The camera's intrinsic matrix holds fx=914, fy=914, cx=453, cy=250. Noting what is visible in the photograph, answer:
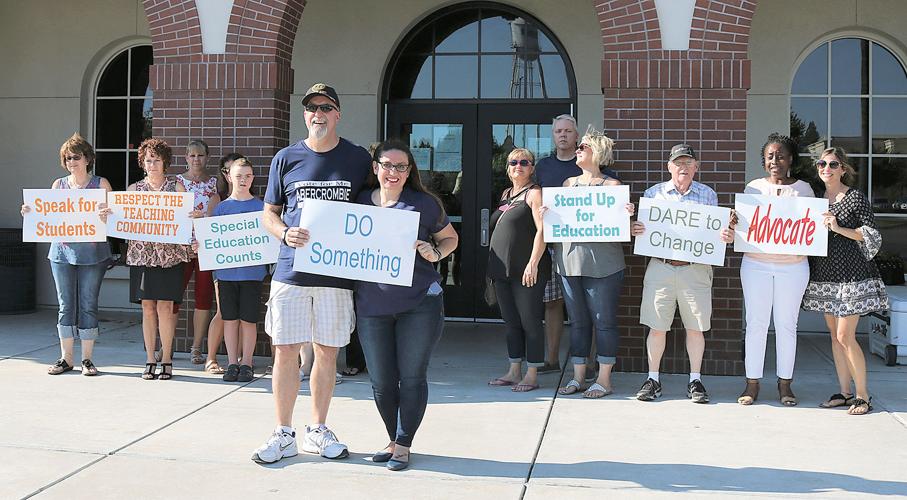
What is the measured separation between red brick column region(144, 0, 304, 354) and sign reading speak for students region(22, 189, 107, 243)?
3.92 ft

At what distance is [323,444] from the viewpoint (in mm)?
5309

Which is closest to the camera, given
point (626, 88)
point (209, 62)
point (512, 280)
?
point (512, 280)

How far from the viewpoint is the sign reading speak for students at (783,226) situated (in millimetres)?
6605

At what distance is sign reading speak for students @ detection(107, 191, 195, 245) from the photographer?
7.45 meters

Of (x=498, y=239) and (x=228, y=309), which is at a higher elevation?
(x=498, y=239)

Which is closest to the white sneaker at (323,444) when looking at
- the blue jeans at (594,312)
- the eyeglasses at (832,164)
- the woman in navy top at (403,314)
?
the woman in navy top at (403,314)

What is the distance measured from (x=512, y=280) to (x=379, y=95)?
4.36 meters

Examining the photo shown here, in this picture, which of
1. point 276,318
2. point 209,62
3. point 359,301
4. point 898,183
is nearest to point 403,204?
point 359,301

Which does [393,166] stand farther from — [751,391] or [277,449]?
[751,391]

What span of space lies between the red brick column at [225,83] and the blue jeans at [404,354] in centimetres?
371

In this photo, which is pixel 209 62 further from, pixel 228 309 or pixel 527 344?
pixel 527 344

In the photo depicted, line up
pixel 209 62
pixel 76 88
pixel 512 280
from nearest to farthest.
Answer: pixel 512 280
pixel 209 62
pixel 76 88

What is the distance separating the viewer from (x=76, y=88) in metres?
11.5

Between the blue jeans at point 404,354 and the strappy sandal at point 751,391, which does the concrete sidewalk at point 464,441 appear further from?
the blue jeans at point 404,354
